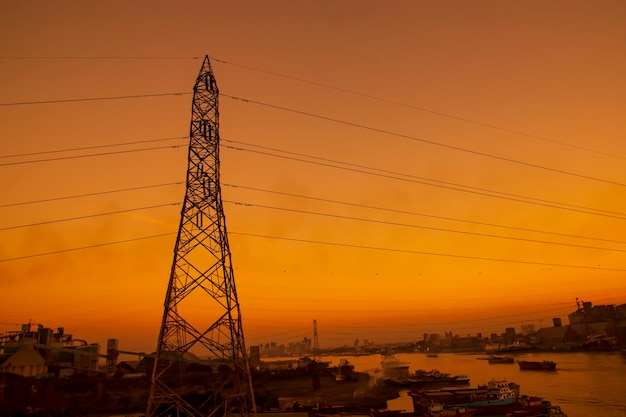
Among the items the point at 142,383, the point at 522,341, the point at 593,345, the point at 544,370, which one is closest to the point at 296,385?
the point at 142,383

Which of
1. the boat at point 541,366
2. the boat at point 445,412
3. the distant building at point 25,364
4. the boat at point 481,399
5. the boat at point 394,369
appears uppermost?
the distant building at point 25,364

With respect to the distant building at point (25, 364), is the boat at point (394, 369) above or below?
below

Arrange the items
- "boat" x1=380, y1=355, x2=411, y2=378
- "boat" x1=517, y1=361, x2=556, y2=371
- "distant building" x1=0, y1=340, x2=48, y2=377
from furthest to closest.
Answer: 1. "boat" x1=380, y1=355, x2=411, y2=378
2. "boat" x1=517, y1=361, x2=556, y2=371
3. "distant building" x1=0, y1=340, x2=48, y2=377

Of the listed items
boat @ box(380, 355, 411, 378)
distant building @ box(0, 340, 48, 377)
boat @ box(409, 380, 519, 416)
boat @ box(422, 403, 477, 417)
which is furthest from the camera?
boat @ box(380, 355, 411, 378)

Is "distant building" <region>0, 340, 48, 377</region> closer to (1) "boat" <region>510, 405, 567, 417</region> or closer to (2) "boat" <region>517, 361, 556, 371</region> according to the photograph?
(1) "boat" <region>510, 405, 567, 417</region>

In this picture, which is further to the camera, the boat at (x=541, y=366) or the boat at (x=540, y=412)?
the boat at (x=541, y=366)

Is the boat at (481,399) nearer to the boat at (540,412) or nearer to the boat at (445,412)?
the boat at (445,412)

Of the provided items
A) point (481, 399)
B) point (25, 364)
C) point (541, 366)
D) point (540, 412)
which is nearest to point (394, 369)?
point (541, 366)

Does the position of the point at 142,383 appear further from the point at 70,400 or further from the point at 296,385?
the point at 296,385

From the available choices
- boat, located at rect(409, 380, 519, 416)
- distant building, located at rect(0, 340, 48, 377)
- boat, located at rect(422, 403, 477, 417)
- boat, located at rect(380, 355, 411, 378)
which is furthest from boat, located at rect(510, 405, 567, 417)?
distant building, located at rect(0, 340, 48, 377)

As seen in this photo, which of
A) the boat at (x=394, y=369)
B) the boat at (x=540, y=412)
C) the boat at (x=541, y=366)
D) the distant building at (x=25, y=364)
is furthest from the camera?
the boat at (x=394, y=369)

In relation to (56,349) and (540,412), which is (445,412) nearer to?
(540,412)

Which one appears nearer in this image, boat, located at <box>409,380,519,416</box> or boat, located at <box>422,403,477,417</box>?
boat, located at <box>422,403,477,417</box>

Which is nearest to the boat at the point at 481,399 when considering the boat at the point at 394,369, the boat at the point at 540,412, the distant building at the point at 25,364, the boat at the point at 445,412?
the boat at the point at 445,412
